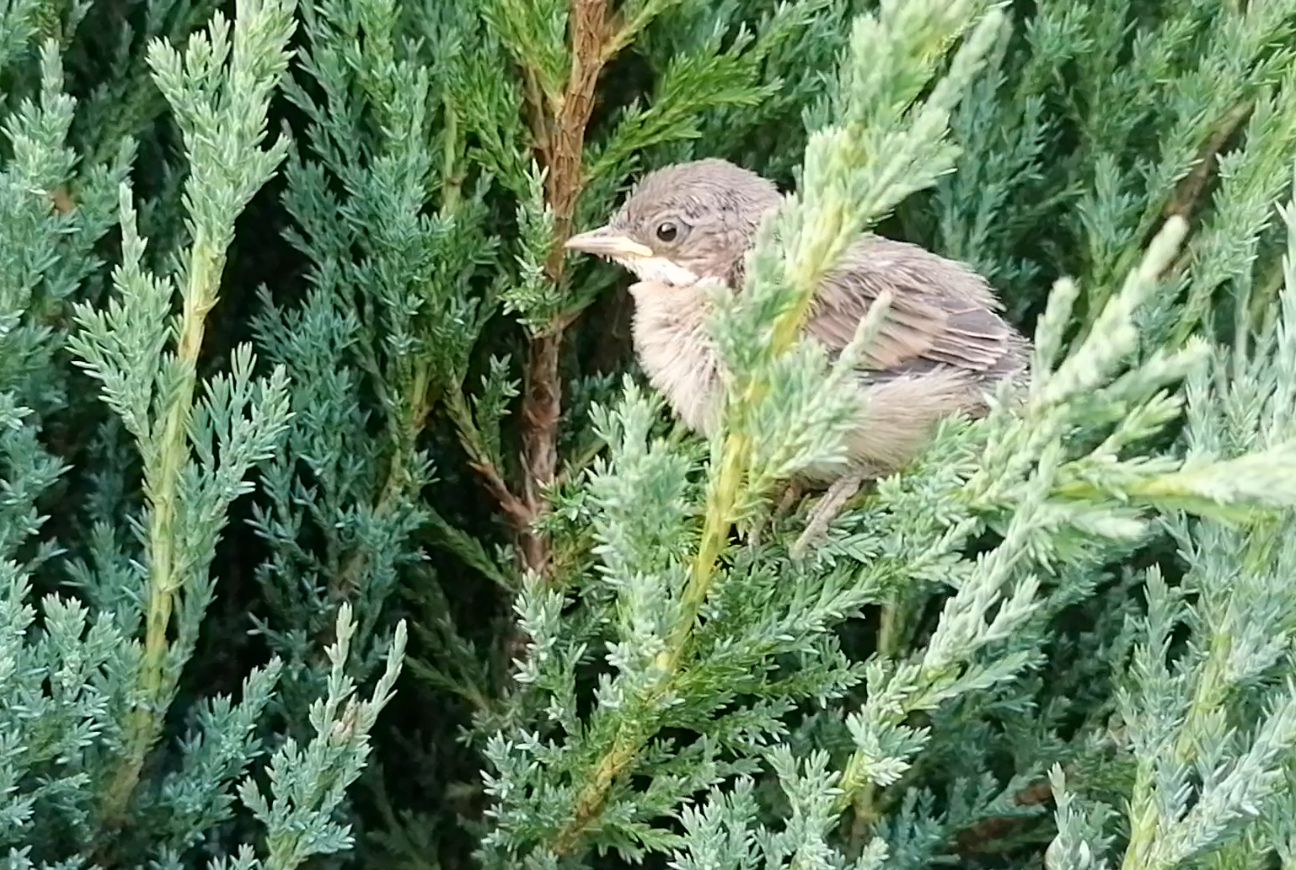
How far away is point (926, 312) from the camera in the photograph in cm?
202

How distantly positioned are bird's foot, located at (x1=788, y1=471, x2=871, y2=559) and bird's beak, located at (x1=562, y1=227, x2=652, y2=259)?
50 centimetres

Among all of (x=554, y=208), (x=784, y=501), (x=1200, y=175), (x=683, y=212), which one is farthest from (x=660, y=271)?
(x=1200, y=175)

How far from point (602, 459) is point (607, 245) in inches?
14.1

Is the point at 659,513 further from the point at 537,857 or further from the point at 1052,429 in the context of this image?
the point at 537,857

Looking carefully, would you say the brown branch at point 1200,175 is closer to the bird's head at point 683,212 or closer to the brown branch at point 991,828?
the bird's head at point 683,212

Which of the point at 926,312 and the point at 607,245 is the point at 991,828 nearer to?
the point at 926,312

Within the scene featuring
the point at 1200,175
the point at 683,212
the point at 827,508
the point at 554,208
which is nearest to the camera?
the point at 827,508

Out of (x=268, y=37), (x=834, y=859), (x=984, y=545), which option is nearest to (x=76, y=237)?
(x=268, y=37)

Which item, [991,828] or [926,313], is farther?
[991,828]

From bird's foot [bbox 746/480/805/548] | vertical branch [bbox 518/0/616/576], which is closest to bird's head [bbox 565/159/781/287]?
vertical branch [bbox 518/0/616/576]

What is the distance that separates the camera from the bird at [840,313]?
1964mm

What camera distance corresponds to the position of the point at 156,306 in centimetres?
150

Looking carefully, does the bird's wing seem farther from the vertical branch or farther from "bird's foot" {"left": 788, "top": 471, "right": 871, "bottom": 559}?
the vertical branch

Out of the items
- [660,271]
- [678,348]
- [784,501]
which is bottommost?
[784,501]
